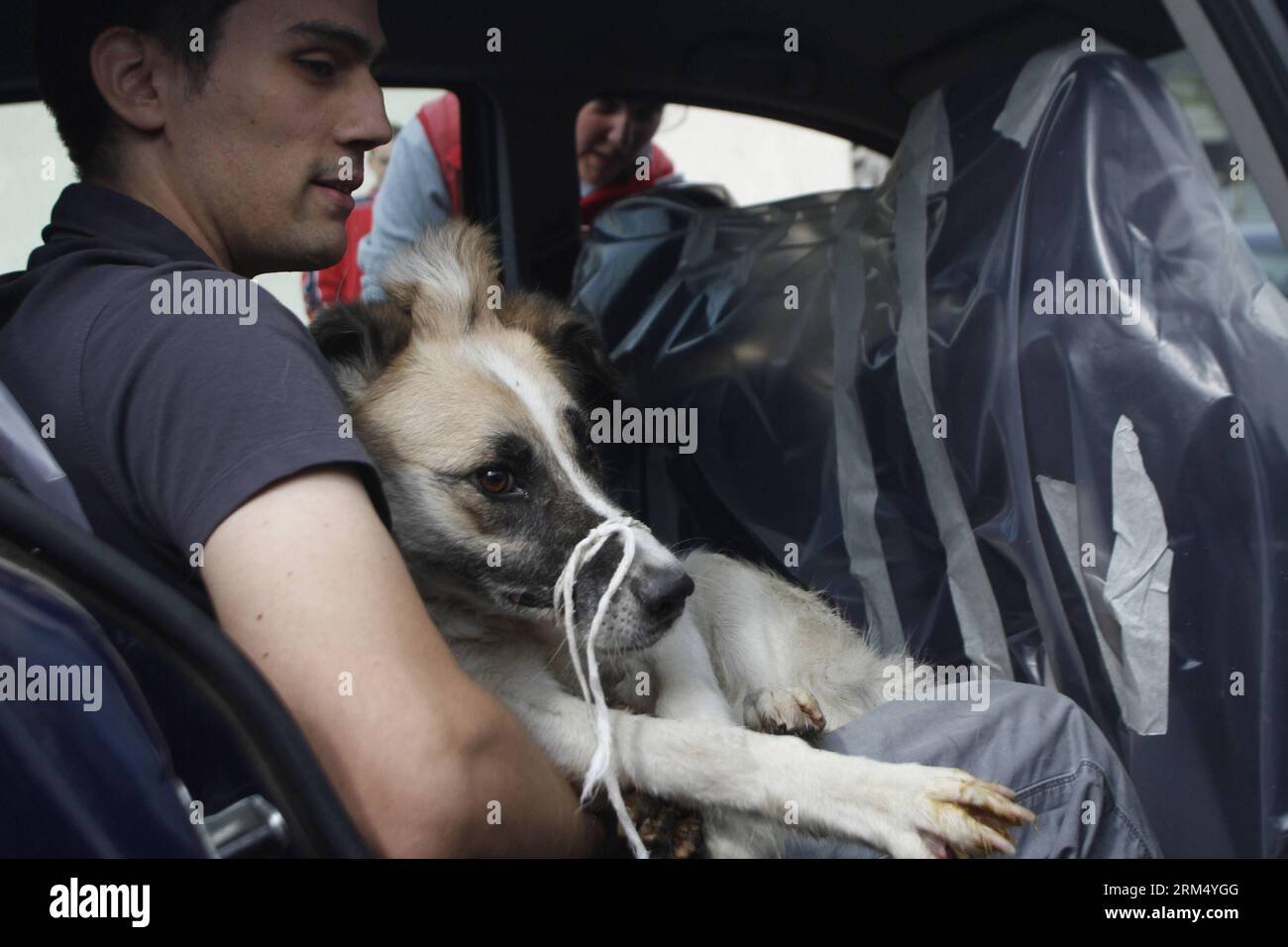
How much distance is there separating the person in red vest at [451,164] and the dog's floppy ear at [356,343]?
100 centimetres

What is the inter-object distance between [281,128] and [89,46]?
0.91 ft

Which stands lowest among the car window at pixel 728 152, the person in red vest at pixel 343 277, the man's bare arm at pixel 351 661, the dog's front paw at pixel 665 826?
the dog's front paw at pixel 665 826

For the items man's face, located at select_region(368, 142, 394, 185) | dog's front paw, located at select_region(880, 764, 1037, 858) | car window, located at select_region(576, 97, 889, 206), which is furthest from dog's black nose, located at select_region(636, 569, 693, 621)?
man's face, located at select_region(368, 142, 394, 185)

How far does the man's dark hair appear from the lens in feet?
5.57

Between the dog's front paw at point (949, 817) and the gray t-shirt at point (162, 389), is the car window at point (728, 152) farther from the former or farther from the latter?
the dog's front paw at point (949, 817)

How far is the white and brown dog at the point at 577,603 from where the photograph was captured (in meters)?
1.70

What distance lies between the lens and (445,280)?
7.50 feet

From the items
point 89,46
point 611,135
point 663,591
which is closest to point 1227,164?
point 663,591

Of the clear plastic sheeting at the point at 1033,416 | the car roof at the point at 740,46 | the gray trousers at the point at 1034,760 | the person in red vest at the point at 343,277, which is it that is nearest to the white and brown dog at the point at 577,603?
the gray trousers at the point at 1034,760

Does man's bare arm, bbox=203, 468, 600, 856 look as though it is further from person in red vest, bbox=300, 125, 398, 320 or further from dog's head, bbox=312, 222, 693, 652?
person in red vest, bbox=300, 125, 398, 320

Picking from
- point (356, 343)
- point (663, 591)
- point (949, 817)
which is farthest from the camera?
point (356, 343)

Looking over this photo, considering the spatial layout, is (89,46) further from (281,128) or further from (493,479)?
(493,479)

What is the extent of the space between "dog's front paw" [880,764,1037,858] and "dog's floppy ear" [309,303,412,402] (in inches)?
44.4

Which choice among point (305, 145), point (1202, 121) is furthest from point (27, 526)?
point (1202, 121)
